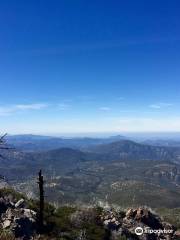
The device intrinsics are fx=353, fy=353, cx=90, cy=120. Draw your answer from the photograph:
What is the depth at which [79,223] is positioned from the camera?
70188mm

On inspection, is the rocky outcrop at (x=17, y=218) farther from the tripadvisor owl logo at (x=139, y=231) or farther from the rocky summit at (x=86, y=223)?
the tripadvisor owl logo at (x=139, y=231)

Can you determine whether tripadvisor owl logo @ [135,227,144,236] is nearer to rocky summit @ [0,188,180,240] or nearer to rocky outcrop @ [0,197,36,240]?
rocky summit @ [0,188,180,240]

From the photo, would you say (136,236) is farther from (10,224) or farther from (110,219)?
(10,224)

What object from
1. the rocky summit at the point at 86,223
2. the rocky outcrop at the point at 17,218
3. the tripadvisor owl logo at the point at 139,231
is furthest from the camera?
the tripadvisor owl logo at the point at 139,231

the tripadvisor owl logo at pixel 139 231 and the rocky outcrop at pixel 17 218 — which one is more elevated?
the rocky outcrop at pixel 17 218

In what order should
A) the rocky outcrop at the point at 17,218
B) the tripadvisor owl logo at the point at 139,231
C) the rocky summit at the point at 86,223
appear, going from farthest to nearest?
the tripadvisor owl logo at the point at 139,231 → the rocky summit at the point at 86,223 → the rocky outcrop at the point at 17,218

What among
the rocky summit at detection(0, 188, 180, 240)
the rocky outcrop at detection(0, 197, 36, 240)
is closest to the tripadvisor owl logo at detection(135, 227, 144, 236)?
the rocky summit at detection(0, 188, 180, 240)

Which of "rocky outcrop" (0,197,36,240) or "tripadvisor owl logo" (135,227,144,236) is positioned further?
"tripadvisor owl logo" (135,227,144,236)

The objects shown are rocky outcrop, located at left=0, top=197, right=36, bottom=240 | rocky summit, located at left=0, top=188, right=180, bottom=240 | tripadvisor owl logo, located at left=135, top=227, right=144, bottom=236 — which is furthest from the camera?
tripadvisor owl logo, located at left=135, top=227, right=144, bottom=236

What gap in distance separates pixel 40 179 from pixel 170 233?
40082mm

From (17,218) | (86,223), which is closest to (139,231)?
(86,223)

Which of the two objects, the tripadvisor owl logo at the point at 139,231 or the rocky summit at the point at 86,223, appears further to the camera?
the tripadvisor owl logo at the point at 139,231

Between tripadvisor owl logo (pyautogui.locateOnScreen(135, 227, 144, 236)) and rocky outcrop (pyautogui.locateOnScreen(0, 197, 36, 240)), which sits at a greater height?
rocky outcrop (pyautogui.locateOnScreen(0, 197, 36, 240))

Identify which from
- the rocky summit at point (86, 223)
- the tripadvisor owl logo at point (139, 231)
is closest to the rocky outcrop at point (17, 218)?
the rocky summit at point (86, 223)
